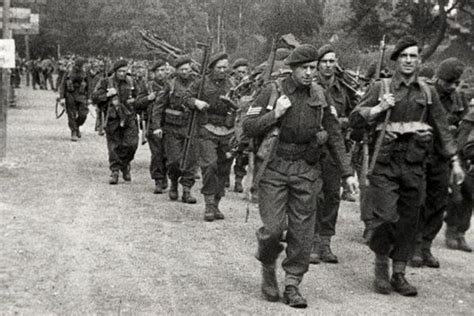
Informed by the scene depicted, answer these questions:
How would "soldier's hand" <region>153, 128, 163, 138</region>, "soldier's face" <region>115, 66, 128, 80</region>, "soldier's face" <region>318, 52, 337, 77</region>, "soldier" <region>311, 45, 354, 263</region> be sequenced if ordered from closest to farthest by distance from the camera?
"soldier" <region>311, 45, 354, 263</region>, "soldier's face" <region>318, 52, 337, 77</region>, "soldier's hand" <region>153, 128, 163, 138</region>, "soldier's face" <region>115, 66, 128, 80</region>

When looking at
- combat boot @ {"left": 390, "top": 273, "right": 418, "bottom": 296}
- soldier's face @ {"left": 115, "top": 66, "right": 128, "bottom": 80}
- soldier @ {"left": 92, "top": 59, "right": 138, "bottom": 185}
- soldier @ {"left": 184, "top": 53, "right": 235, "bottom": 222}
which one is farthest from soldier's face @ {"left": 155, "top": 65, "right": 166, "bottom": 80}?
combat boot @ {"left": 390, "top": 273, "right": 418, "bottom": 296}

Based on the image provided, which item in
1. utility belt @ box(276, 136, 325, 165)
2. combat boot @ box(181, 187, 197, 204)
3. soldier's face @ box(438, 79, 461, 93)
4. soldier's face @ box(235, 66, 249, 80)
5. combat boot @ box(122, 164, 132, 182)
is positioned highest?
soldier's face @ box(438, 79, 461, 93)

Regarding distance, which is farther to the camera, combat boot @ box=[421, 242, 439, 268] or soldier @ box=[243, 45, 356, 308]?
combat boot @ box=[421, 242, 439, 268]

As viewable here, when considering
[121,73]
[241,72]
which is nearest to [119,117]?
[121,73]

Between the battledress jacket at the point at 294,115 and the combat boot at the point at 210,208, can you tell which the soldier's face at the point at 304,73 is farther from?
the combat boot at the point at 210,208

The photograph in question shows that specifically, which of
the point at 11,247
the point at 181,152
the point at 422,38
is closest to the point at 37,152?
the point at 181,152

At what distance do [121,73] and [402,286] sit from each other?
7.90m

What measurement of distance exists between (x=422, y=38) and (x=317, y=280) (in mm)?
33029

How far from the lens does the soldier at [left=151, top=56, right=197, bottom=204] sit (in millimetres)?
12461

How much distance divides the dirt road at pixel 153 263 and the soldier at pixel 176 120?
17.7 inches

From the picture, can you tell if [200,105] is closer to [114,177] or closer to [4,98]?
[114,177]

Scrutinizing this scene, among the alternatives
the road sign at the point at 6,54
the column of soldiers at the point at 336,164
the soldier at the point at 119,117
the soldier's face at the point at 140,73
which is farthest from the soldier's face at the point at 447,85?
the road sign at the point at 6,54

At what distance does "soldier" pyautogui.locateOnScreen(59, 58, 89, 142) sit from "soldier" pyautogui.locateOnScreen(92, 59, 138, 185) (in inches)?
247

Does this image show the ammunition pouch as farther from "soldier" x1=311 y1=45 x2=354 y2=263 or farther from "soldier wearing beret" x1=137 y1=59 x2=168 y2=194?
"soldier wearing beret" x1=137 y1=59 x2=168 y2=194
